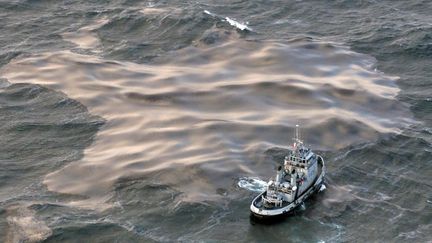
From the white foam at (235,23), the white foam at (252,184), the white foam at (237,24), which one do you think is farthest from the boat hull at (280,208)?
the white foam at (235,23)

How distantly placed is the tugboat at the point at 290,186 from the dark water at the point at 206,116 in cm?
204

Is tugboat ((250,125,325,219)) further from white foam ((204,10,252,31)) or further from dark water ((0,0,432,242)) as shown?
white foam ((204,10,252,31))

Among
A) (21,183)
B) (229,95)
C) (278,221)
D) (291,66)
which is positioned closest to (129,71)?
(229,95)

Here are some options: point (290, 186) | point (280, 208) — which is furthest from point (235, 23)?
point (280, 208)

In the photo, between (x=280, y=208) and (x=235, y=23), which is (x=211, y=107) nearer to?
(x=280, y=208)

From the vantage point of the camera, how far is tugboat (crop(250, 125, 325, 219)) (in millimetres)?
80812

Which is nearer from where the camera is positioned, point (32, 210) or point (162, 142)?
point (32, 210)

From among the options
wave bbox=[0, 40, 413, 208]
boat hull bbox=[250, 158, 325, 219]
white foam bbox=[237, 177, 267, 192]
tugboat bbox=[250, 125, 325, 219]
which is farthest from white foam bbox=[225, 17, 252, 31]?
boat hull bbox=[250, 158, 325, 219]

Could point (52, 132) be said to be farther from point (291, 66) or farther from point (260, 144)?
point (291, 66)

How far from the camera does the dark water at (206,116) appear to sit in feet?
275

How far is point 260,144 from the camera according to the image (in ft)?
325

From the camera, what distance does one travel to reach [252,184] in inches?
3524

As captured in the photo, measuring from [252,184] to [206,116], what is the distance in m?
20.0

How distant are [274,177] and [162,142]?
18.0m
